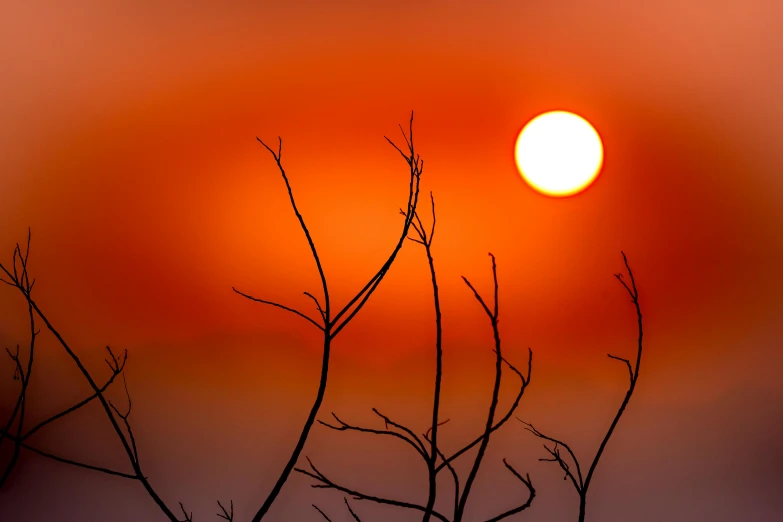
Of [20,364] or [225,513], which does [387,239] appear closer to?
[225,513]

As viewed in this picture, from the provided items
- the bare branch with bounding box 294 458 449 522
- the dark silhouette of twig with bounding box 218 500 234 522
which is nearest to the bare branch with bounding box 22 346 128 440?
the dark silhouette of twig with bounding box 218 500 234 522

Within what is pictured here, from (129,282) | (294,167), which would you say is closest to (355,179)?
(294,167)

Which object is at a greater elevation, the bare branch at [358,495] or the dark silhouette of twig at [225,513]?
the bare branch at [358,495]

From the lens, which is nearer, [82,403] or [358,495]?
[358,495]

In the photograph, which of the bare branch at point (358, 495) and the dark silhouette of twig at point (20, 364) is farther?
the dark silhouette of twig at point (20, 364)

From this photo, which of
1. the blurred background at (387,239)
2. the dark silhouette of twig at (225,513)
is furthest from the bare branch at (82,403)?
the dark silhouette of twig at (225,513)

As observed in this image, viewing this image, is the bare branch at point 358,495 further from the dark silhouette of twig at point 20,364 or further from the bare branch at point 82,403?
the dark silhouette of twig at point 20,364

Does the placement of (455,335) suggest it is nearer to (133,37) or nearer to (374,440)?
(374,440)

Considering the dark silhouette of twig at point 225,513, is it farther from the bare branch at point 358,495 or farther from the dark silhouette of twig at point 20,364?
the dark silhouette of twig at point 20,364

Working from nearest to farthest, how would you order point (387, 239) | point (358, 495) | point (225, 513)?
1. point (358, 495)
2. point (225, 513)
3. point (387, 239)

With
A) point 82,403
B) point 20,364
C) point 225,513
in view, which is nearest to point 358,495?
point 225,513

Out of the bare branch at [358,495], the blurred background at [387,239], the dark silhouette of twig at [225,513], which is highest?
the blurred background at [387,239]

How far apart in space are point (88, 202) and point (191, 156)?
1.00 feet

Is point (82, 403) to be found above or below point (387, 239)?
below
